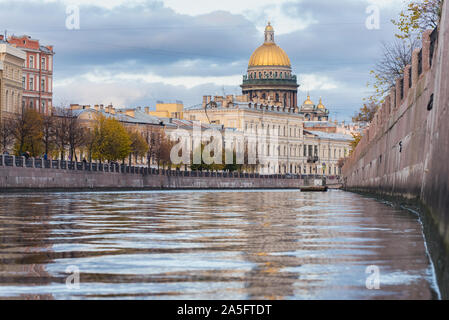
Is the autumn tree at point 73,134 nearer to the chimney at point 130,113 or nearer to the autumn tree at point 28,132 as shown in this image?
the autumn tree at point 28,132

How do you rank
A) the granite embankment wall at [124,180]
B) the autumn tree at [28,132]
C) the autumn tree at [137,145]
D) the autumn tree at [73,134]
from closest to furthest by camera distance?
the granite embankment wall at [124,180] → the autumn tree at [28,132] → the autumn tree at [73,134] → the autumn tree at [137,145]

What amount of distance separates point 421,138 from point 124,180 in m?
71.2

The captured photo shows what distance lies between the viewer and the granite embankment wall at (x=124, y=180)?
65.4 metres

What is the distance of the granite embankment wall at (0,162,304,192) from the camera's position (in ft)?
215

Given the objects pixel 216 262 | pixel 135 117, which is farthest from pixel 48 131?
pixel 216 262

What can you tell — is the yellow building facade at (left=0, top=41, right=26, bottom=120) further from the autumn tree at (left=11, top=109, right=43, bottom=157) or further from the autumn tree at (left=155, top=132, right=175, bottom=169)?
the autumn tree at (left=155, top=132, right=175, bottom=169)

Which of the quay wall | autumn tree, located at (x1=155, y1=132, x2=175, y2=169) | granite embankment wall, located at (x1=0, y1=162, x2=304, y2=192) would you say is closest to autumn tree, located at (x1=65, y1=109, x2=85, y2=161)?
granite embankment wall, located at (x1=0, y1=162, x2=304, y2=192)

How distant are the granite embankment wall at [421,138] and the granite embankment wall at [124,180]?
23.6m

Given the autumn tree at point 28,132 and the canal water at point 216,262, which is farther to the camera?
the autumn tree at point 28,132

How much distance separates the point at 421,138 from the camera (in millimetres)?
23297

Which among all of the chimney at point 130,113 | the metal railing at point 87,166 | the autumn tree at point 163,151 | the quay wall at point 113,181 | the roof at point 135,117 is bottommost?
the quay wall at point 113,181

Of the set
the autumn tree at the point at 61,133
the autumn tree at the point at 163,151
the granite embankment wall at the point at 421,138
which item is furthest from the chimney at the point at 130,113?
the granite embankment wall at the point at 421,138

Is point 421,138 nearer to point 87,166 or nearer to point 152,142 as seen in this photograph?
point 87,166
